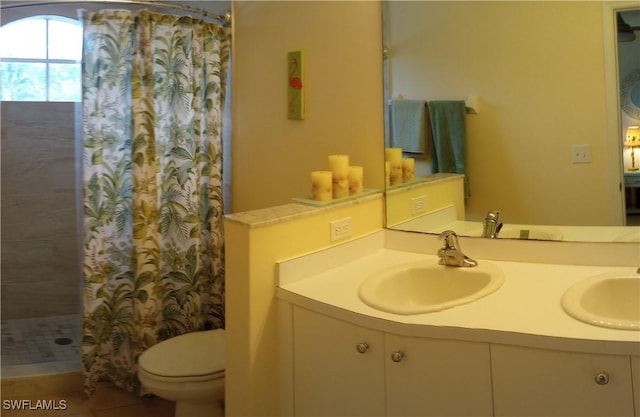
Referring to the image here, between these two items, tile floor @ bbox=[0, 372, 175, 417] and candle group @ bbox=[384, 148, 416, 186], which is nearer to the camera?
candle group @ bbox=[384, 148, 416, 186]

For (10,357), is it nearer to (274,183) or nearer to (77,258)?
(77,258)

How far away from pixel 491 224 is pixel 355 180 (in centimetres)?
55

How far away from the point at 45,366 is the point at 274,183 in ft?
4.88

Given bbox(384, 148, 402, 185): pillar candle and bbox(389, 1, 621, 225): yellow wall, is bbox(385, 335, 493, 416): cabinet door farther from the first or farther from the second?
bbox(384, 148, 402, 185): pillar candle

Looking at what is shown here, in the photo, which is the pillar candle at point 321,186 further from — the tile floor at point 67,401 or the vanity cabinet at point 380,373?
the tile floor at point 67,401

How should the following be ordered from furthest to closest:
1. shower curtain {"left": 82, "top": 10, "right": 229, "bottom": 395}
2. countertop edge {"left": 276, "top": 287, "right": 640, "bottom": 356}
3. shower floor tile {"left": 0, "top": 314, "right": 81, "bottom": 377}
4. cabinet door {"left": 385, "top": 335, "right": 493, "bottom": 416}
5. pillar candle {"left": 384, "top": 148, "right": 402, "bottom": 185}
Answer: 1. shower floor tile {"left": 0, "top": 314, "right": 81, "bottom": 377}
2. shower curtain {"left": 82, "top": 10, "right": 229, "bottom": 395}
3. pillar candle {"left": 384, "top": 148, "right": 402, "bottom": 185}
4. cabinet door {"left": 385, "top": 335, "right": 493, "bottom": 416}
5. countertop edge {"left": 276, "top": 287, "right": 640, "bottom": 356}

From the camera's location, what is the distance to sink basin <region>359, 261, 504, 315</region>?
1.68 meters

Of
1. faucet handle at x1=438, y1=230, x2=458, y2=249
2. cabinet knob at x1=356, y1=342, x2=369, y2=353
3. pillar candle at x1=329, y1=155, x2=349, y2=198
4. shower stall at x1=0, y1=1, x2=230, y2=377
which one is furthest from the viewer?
shower stall at x1=0, y1=1, x2=230, y2=377

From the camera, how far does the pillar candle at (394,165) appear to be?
2.11 metres

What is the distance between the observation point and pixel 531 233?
1.84 metres

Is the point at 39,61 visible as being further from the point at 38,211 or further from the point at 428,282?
the point at 428,282

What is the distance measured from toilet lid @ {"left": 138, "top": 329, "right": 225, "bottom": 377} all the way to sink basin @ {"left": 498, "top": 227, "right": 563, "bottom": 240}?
1184 mm

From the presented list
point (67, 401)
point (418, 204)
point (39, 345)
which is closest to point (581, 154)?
point (418, 204)

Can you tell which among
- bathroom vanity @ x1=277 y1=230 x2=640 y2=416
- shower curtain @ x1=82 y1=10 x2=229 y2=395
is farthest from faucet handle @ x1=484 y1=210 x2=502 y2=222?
shower curtain @ x1=82 y1=10 x2=229 y2=395
